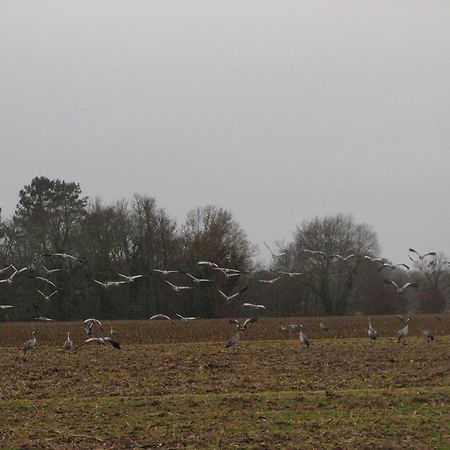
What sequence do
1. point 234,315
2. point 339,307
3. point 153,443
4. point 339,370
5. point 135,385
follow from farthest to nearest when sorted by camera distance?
point 339,307
point 234,315
point 339,370
point 135,385
point 153,443

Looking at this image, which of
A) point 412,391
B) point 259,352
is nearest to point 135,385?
point 412,391

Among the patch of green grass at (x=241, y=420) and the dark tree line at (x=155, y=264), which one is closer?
the patch of green grass at (x=241, y=420)

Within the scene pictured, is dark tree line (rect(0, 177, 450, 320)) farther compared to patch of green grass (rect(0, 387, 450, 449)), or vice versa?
dark tree line (rect(0, 177, 450, 320))

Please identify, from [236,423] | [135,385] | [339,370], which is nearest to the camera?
[236,423]

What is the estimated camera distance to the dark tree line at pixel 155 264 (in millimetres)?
75812

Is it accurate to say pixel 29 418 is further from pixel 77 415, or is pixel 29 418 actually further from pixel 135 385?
pixel 135 385

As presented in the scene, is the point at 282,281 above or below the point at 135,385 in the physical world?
above

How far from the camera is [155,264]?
8575cm

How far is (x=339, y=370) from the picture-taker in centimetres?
2081

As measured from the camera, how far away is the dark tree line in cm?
7581

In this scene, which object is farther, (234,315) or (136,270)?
(136,270)

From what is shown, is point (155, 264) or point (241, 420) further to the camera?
point (155, 264)

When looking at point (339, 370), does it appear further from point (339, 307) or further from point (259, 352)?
point (339, 307)

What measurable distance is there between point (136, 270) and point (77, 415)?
6971 cm
